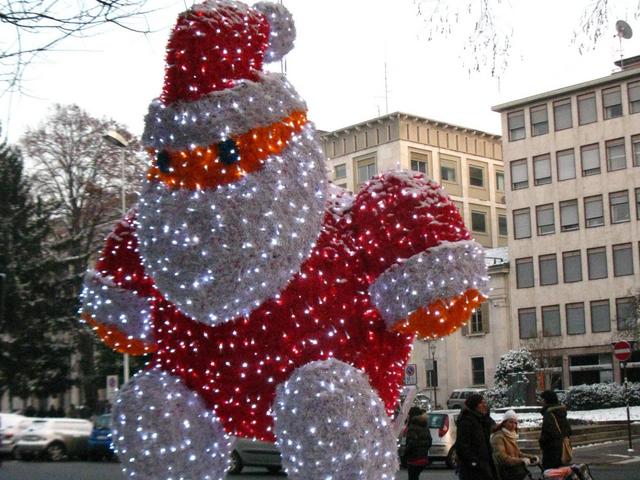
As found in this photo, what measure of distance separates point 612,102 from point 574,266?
24.5 ft

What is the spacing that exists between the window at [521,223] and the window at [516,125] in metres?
3.48

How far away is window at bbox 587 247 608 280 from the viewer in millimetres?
41219

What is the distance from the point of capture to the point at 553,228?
141 ft

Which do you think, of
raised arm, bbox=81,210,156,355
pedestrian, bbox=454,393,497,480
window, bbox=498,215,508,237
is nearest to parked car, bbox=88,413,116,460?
pedestrian, bbox=454,393,497,480

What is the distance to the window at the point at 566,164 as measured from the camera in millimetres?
42188

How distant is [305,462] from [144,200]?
164cm

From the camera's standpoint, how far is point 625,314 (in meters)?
38.6

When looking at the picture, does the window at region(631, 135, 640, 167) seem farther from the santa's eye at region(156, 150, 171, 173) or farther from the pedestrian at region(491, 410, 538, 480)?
the santa's eye at region(156, 150, 171, 173)

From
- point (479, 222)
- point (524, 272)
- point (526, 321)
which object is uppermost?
point (479, 222)

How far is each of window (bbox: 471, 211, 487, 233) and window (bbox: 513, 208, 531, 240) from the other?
5.91 m

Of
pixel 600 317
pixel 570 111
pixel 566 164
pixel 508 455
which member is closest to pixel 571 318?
pixel 600 317

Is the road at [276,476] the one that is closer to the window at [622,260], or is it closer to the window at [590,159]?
the window at [622,260]

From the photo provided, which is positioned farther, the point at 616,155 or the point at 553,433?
the point at 616,155

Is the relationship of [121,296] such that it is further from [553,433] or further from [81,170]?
[81,170]
